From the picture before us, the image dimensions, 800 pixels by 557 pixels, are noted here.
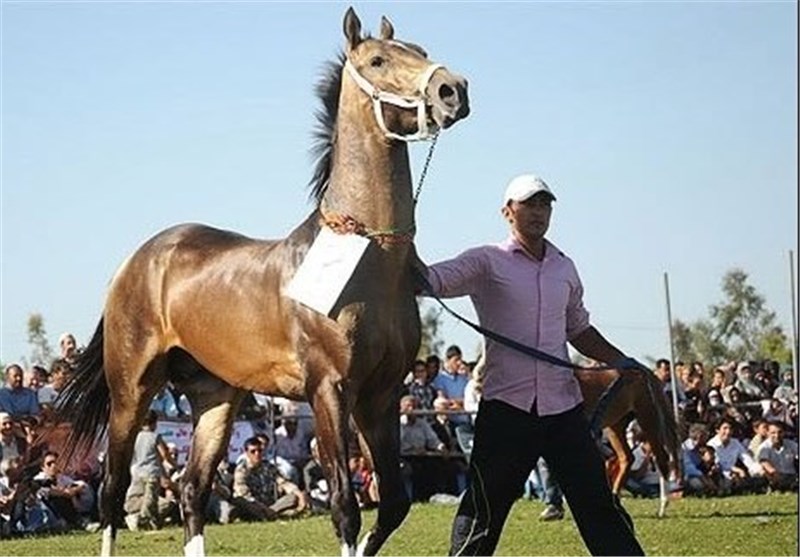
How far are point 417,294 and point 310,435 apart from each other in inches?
376

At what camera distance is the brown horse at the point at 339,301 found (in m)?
6.36

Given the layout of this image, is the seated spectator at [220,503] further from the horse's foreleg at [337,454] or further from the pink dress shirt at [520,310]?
the pink dress shirt at [520,310]

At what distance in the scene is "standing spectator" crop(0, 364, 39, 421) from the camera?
45.7ft

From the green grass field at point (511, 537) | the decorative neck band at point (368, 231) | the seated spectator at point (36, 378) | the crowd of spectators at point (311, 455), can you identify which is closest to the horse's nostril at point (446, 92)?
the decorative neck band at point (368, 231)

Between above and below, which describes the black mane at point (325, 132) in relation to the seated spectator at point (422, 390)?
above

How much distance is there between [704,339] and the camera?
52406mm

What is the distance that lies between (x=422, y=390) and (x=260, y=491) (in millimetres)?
2788

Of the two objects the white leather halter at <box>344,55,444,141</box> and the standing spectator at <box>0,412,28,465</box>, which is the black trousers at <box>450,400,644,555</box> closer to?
the white leather halter at <box>344,55,444,141</box>

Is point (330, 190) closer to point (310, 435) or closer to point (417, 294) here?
point (417, 294)

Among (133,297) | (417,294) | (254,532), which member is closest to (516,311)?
(417,294)

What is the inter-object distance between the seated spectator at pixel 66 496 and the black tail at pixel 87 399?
4.82m

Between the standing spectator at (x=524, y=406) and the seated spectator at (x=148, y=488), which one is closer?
the standing spectator at (x=524, y=406)

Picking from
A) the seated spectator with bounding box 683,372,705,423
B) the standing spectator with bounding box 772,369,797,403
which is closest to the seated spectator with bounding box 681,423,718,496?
the seated spectator with bounding box 683,372,705,423

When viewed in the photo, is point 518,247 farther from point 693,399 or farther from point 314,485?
point 693,399
